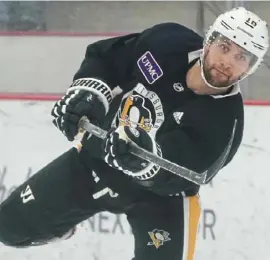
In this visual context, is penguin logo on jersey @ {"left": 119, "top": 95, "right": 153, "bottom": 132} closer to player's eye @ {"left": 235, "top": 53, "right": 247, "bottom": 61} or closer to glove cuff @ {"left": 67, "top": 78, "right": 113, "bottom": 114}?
glove cuff @ {"left": 67, "top": 78, "right": 113, "bottom": 114}

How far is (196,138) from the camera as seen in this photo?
1.59 meters

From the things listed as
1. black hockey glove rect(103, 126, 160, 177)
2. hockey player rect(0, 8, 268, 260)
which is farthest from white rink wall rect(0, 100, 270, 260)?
black hockey glove rect(103, 126, 160, 177)

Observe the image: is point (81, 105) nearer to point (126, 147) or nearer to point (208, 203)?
point (126, 147)

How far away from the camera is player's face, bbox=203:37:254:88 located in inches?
62.0

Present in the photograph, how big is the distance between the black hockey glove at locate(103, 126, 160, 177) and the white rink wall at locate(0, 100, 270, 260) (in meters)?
0.82

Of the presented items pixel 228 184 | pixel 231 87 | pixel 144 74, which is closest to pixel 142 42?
pixel 144 74

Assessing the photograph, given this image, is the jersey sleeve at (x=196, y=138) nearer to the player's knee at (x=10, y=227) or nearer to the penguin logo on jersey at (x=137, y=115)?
the penguin logo on jersey at (x=137, y=115)

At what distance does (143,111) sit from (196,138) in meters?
0.15

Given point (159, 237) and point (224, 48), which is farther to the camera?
point (159, 237)

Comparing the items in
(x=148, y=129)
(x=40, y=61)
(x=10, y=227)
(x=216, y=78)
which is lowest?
(x=40, y=61)

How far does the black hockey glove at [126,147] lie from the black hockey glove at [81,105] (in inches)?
5.8

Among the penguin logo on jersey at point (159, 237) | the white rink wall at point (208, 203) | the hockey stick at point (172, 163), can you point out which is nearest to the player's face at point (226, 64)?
A: the hockey stick at point (172, 163)

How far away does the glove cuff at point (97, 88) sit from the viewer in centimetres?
172

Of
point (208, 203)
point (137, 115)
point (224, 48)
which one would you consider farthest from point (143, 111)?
point (208, 203)
